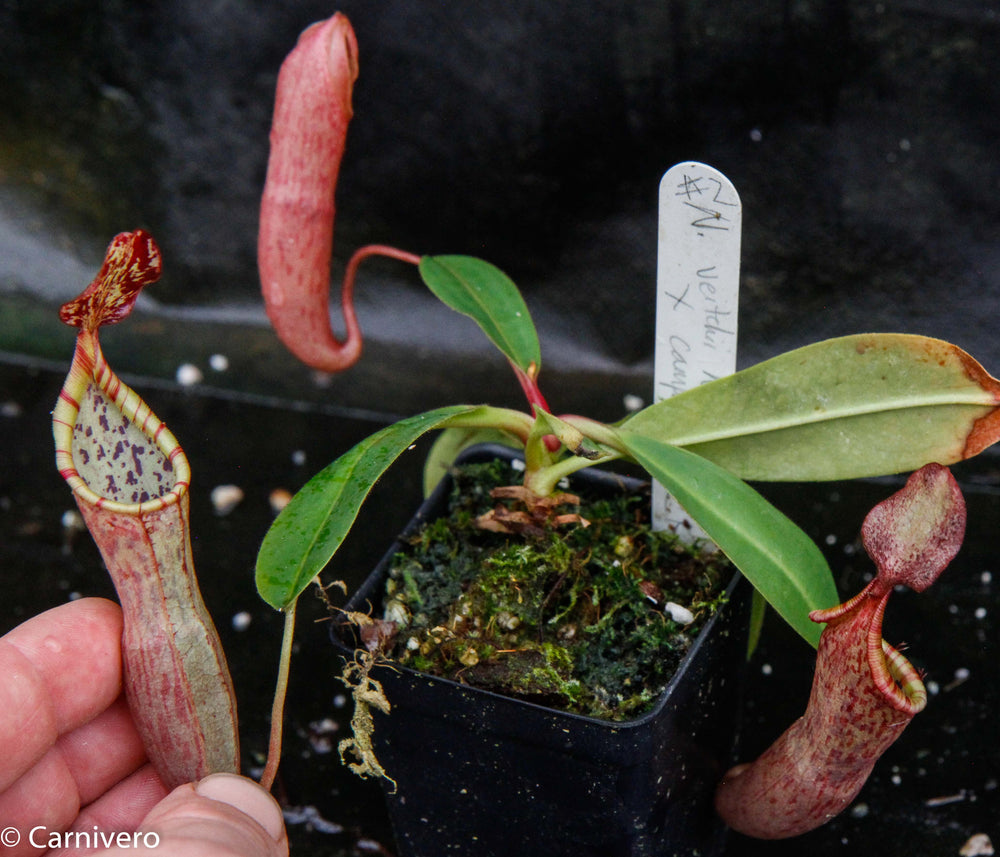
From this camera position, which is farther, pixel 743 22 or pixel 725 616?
pixel 743 22

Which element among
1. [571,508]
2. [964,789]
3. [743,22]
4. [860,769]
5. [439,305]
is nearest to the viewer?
[860,769]

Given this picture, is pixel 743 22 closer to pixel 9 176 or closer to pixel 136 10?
pixel 136 10

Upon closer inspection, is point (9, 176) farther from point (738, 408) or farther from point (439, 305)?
point (738, 408)

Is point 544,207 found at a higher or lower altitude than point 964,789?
higher

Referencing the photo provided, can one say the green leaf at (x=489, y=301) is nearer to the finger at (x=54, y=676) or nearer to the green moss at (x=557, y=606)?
the green moss at (x=557, y=606)

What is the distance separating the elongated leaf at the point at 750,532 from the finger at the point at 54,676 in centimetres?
41

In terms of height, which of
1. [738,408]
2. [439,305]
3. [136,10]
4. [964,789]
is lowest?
[964,789]

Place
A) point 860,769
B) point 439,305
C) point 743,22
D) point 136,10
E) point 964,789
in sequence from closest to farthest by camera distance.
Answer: point 860,769, point 964,789, point 743,22, point 136,10, point 439,305

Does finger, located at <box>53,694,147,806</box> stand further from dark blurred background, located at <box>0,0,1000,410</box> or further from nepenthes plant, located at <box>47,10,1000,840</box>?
dark blurred background, located at <box>0,0,1000,410</box>

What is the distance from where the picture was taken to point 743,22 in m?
1.12

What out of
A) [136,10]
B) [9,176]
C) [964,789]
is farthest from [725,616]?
[9,176]

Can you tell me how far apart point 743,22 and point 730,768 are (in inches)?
31.5

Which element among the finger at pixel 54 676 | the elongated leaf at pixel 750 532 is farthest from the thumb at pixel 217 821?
the elongated leaf at pixel 750 532

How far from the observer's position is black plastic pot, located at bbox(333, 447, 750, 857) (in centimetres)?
70
